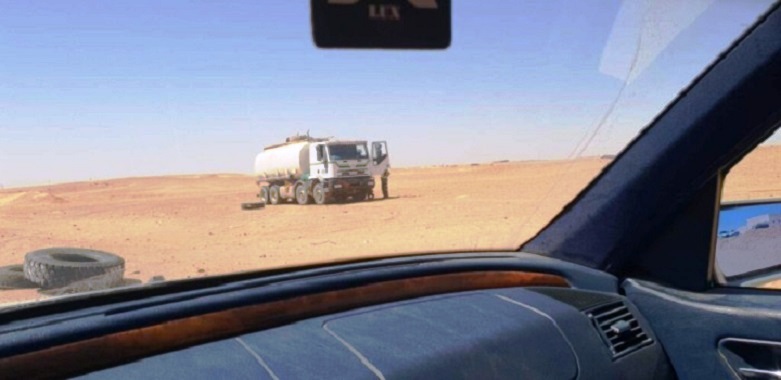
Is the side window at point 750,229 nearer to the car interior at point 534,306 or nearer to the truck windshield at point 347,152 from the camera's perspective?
the car interior at point 534,306

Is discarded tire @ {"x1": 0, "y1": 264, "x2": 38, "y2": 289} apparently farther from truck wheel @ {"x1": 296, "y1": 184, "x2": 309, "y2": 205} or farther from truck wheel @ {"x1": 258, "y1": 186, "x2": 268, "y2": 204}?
truck wheel @ {"x1": 296, "y1": 184, "x2": 309, "y2": 205}

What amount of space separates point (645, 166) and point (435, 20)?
1.14 meters

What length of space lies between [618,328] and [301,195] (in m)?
16.5

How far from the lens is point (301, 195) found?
19109 millimetres

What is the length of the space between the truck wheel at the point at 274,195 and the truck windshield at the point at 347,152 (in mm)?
4256

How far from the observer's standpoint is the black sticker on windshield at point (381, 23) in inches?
95.3

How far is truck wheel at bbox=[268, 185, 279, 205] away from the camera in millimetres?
16359

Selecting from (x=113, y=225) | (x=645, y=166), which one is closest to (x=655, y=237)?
(x=645, y=166)

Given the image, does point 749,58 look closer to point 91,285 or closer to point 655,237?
point 655,237

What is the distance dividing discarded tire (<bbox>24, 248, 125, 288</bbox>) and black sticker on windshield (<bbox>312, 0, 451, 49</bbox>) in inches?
42.0

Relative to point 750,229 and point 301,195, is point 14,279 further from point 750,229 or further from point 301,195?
point 301,195

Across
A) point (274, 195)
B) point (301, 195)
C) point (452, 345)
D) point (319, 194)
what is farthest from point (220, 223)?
point (319, 194)

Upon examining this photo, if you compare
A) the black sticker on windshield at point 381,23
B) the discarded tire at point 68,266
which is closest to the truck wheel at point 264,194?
the discarded tire at point 68,266

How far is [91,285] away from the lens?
243 cm
